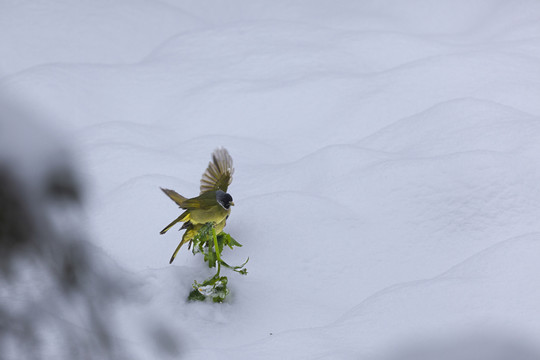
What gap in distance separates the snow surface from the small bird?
22cm

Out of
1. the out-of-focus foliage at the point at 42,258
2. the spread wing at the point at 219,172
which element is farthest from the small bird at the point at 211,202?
the out-of-focus foliage at the point at 42,258

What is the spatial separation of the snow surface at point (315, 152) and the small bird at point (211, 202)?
215mm

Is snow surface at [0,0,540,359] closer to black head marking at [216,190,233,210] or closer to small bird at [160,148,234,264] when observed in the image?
small bird at [160,148,234,264]

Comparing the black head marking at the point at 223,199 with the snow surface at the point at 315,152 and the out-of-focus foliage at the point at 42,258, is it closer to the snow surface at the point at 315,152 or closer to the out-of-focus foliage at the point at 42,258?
the snow surface at the point at 315,152

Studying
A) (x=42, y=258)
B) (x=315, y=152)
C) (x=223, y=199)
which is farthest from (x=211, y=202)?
(x=315, y=152)

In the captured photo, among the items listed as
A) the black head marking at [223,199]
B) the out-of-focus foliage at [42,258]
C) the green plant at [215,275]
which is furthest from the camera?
the green plant at [215,275]

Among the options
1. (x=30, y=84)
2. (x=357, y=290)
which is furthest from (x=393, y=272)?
(x=30, y=84)

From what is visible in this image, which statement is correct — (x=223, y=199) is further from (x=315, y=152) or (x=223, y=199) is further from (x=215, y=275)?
(x=315, y=152)

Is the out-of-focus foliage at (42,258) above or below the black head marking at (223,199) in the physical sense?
below

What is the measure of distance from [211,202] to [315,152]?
103 centimetres

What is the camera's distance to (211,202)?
1721 mm

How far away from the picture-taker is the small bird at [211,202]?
1.72m

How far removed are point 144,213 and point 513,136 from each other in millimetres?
1578

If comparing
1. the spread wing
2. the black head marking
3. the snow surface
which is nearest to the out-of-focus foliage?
the snow surface
